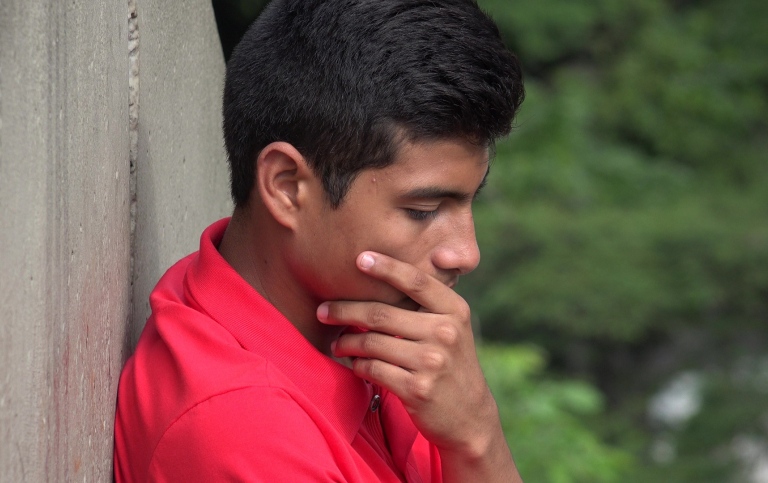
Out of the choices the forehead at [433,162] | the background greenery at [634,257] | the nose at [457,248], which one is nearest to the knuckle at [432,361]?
the nose at [457,248]

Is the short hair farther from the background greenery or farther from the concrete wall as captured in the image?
the background greenery

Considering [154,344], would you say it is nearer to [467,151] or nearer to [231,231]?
[231,231]

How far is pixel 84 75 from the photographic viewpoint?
1.21 metres

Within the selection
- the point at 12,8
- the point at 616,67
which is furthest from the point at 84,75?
the point at 616,67

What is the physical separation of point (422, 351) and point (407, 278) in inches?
4.1

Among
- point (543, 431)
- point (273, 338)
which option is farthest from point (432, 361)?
point (543, 431)

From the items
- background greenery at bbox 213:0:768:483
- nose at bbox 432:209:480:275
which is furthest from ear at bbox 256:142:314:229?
background greenery at bbox 213:0:768:483

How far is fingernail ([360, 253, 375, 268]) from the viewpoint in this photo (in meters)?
1.39

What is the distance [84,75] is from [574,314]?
7001 mm

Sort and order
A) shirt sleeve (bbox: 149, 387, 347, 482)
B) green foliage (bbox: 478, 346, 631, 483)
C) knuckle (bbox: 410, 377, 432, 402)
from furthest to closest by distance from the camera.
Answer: green foliage (bbox: 478, 346, 631, 483) → knuckle (bbox: 410, 377, 432, 402) → shirt sleeve (bbox: 149, 387, 347, 482)

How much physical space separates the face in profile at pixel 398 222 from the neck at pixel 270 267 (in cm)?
4

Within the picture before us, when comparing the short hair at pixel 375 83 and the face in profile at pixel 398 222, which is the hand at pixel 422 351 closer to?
the face in profile at pixel 398 222

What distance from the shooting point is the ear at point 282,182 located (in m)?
1.43

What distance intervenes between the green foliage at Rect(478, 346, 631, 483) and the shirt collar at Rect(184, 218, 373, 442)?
9.46 feet
